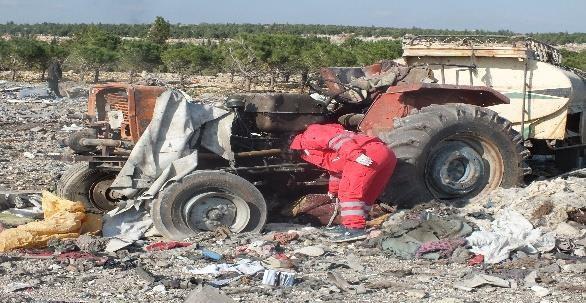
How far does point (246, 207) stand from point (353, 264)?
49.7 inches

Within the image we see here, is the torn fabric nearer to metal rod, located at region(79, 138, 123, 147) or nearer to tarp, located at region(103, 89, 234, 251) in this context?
tarp, located at region(103, 89, 234, 251)

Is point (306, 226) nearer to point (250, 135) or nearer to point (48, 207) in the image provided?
point (250, 135)

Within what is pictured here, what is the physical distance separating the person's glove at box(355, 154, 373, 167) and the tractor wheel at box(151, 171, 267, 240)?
90cm

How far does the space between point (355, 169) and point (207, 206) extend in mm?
1300

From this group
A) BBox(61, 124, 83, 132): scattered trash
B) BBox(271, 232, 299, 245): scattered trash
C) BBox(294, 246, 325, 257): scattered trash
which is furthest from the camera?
BBox(61, 124, 83, 132): scattered trash

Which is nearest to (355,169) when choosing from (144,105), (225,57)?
(144,105)

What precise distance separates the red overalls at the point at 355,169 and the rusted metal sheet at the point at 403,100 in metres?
0.76

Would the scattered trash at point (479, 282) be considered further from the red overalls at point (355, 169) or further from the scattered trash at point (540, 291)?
the red overalls at point (355, 169)

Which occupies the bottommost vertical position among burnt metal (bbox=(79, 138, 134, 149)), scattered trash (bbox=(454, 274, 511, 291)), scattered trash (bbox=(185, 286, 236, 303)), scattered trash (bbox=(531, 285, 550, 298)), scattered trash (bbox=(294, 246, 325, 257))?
scattered trash (bbox=(531, 285, 550, 298))

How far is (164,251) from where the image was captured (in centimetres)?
660

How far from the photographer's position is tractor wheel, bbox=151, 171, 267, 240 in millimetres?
6949

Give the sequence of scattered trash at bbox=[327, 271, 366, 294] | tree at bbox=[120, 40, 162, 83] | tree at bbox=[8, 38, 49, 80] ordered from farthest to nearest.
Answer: tree at bbox=[120, 40, 162, 83], tree at bbox=[8, 38, 49, 80], scattered trash at bbox=[327, 271, 366, 294]

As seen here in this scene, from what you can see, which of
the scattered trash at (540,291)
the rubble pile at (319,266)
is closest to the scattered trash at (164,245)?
the rubble pile at (319,266)

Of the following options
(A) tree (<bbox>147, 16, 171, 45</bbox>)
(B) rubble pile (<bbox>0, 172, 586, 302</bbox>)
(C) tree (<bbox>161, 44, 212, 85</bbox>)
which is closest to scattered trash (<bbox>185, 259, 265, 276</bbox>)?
(B) rubble pile (<bbox>0, 172, 586, 302</bbox>)
